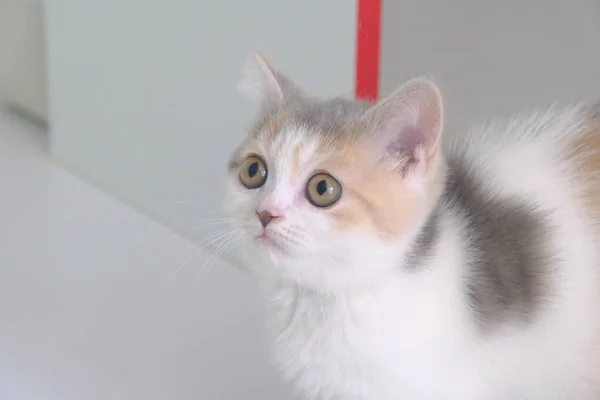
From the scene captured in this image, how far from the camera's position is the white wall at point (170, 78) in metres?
1.06

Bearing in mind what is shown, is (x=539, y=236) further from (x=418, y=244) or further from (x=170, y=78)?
(x=170, y=78)

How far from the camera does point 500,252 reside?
29.3 inches

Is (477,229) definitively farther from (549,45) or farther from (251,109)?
(251,109)

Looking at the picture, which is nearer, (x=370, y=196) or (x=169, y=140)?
(x=370, y=196)

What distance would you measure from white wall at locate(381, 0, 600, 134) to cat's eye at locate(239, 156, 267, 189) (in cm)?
30

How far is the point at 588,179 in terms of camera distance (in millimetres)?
781

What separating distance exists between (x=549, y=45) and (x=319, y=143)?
442mm

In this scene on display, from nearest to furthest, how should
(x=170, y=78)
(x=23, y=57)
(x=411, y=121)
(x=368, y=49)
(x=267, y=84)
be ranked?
(x=411, y=121), (x=267, y=84), (x=368, y=49), (x=170, y=78), (x=23, y=57)

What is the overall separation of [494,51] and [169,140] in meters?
0.61

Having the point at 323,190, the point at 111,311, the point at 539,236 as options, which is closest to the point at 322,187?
the point at 323,190

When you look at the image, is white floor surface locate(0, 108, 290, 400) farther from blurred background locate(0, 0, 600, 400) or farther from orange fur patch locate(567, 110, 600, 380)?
orange fur patch locate(567, 110, 600, 380)

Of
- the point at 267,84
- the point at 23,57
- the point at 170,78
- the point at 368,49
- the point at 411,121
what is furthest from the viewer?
the point at 23,57

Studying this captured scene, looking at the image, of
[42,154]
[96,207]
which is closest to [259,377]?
[96,207]

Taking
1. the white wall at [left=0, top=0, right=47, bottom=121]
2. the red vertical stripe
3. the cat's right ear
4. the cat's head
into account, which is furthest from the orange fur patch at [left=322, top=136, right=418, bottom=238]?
the white wall at [left=0, top=0, right=47, bottom=121]
